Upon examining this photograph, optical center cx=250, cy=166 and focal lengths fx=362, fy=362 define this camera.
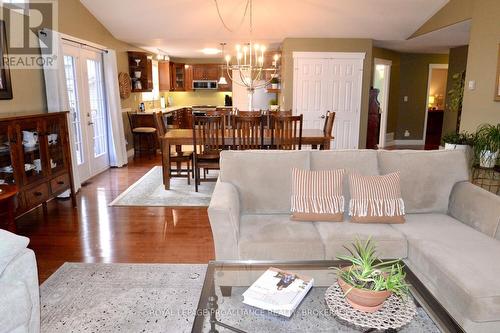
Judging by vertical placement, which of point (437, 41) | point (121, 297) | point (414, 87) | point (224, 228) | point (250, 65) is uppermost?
point (437, 41)

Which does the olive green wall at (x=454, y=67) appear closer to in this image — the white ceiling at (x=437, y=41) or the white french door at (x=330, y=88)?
the white ceiling at (x=437, y=41)

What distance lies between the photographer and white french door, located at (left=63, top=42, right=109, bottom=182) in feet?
16.7

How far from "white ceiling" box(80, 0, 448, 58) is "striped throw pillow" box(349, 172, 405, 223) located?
3.80 m

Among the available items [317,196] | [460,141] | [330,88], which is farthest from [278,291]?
[330,88]

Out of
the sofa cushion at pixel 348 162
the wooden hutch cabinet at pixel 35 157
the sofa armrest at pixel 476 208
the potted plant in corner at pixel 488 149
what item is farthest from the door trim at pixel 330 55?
the sofa armrest at pixel 476 208

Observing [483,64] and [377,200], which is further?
[483,64]

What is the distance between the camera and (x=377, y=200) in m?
2.54

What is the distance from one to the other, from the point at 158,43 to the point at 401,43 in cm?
496

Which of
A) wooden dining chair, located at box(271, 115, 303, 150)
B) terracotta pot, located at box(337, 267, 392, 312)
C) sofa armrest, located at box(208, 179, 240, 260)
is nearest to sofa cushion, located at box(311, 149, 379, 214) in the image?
sofa armrest, located at box(208, 179, 240, 260)

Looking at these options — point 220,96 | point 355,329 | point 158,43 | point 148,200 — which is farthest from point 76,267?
point 220,96

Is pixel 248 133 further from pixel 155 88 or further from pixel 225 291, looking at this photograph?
pixel 155 88

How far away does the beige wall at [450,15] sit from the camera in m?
4.90

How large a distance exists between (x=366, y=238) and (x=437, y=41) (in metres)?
6.11

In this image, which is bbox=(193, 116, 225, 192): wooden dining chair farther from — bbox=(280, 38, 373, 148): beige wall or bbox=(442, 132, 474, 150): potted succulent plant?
bbox=(280, 38, 373, 148): beige wall
